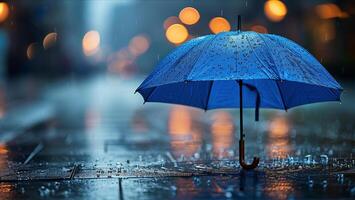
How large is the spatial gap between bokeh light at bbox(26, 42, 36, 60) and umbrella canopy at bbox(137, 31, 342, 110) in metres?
69.5

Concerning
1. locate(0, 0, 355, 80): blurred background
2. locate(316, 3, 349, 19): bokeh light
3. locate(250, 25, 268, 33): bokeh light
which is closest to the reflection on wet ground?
locate(0, 0, 355, 80): blurred background

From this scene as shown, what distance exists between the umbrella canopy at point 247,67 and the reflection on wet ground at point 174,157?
3.51ft

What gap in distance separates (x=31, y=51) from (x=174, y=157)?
231ft

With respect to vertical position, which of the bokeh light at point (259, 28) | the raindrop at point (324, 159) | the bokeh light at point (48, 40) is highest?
the bokeh light at point (48, 40)

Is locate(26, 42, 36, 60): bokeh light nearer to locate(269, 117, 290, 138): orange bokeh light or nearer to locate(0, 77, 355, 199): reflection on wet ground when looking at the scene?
locate(0, 77, 355, 199): reflection on wet ground

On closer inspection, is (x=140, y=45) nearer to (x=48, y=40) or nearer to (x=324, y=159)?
(x=48, y=40)

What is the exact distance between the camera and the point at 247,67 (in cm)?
826

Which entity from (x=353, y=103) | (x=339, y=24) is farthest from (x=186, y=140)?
(x=339, y=24)

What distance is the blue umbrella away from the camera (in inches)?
324

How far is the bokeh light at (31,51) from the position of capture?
78037 mm

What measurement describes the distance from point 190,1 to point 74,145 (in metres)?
75.8

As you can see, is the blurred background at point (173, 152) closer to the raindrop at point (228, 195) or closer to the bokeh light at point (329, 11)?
the raindrop at point (228, 195)

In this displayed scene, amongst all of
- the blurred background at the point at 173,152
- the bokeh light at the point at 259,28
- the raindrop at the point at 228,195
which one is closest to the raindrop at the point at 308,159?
the blurred background at the point at 173,152

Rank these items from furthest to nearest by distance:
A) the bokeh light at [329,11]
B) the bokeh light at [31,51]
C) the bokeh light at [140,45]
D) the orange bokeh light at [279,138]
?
1. the bokeh light at [140,45]
2. the bokeh light at [31,51]
3. the bokeh light at [329,11]
4. the orange bokeh light at [279,138]
